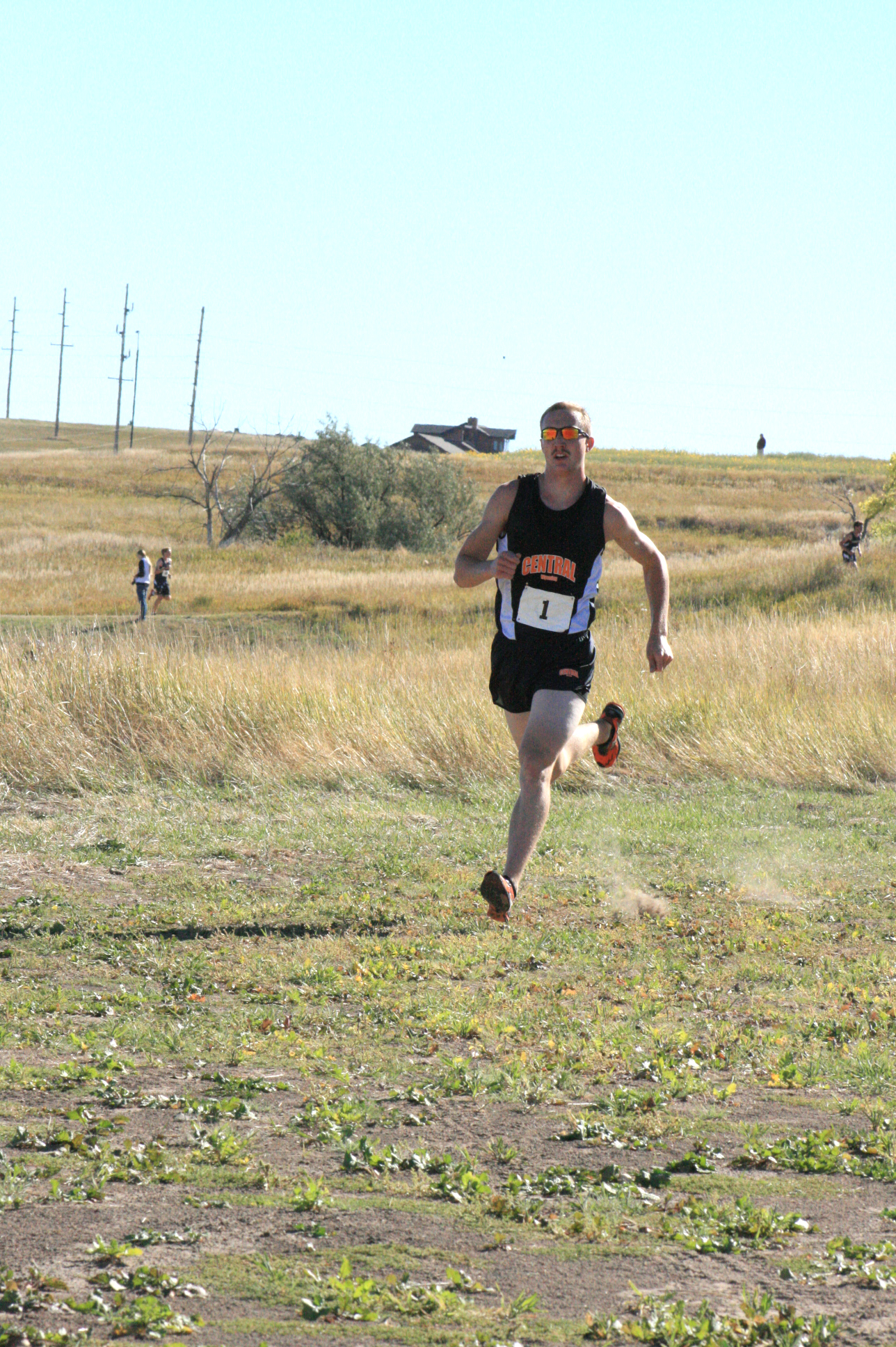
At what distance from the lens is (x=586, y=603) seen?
5.79m

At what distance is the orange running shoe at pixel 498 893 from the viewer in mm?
5238

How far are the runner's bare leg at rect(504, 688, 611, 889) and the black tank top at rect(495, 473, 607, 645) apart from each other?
0.29m

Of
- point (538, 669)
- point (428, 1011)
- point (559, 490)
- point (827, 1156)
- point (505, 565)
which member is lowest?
point (428, 1011)

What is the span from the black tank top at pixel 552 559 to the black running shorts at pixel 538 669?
0.05m

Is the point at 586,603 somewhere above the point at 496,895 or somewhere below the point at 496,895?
above

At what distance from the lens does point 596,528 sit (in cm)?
569

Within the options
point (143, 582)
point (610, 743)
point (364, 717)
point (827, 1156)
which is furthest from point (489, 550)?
point (143, 582)

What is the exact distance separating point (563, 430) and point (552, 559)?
53 cm

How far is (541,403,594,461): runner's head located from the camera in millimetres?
5562

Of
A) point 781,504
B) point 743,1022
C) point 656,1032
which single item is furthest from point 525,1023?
point 781,504

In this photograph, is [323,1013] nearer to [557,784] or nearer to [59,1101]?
[59,1101]

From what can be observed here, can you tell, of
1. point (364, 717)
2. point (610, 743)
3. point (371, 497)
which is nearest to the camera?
point (610, 743)

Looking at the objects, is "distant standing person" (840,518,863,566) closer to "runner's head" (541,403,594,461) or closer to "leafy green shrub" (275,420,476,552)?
"leafy green shrub" (275,420,476,552)

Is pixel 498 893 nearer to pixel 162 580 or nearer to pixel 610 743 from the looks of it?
pixel 610 743
